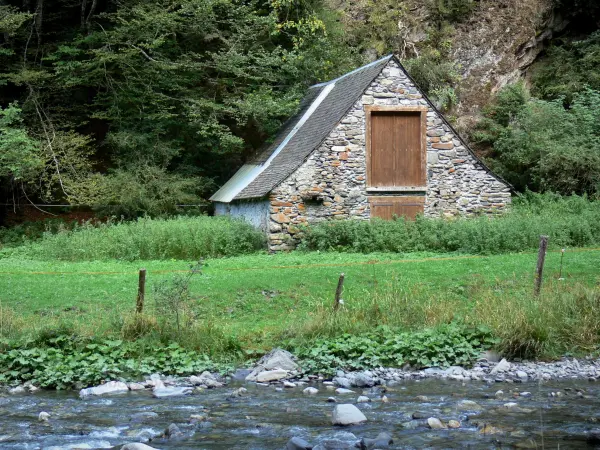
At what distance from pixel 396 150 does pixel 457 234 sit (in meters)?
4.02

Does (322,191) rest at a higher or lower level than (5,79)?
lower

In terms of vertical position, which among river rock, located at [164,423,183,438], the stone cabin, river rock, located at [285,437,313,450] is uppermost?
the stone cabin

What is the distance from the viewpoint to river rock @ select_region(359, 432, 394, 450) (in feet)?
23.3

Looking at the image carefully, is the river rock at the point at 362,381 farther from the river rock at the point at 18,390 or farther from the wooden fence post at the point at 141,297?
the river rock at the point at 18,390

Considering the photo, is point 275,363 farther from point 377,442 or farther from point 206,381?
point 377,442

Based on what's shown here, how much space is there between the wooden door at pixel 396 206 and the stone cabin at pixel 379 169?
3cm

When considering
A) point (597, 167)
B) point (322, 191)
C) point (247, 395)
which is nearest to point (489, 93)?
point (597, 167)

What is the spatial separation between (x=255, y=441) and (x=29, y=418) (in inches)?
109

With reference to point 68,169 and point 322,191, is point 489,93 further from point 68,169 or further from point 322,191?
point 68,169

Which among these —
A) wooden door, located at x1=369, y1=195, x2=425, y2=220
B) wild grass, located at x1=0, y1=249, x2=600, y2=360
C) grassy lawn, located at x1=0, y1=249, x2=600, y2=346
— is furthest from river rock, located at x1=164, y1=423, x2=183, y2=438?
wooden door, located at x1=369, y1=195, x2=425, y2=220

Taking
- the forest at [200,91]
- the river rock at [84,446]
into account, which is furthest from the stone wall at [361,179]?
the river rock at [84,446]

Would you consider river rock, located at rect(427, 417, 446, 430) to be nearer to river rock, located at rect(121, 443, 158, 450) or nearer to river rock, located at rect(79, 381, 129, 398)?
river rock, located at rect(121, 443, 158, 450)

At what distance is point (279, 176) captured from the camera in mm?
21844

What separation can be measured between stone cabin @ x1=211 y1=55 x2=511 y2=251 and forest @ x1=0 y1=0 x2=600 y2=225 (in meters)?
4.44
